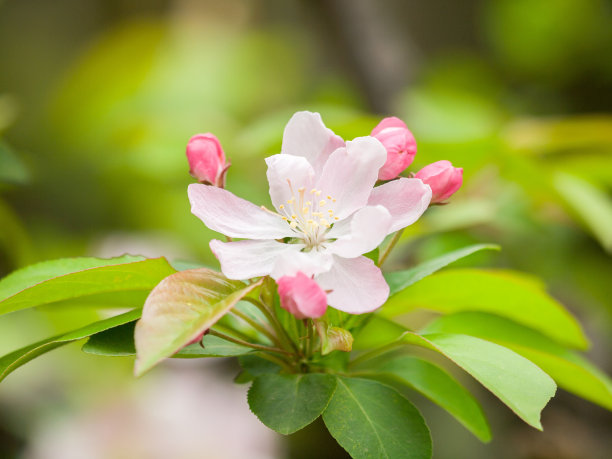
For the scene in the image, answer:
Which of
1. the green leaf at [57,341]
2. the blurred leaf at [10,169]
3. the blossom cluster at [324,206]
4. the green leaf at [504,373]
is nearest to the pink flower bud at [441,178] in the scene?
the blossom cluster at [324,206]

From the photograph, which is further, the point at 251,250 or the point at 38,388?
the point at 38,388

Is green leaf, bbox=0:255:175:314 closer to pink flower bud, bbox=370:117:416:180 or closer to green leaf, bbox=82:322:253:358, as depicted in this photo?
green leaf, bbox=82:322:253:358

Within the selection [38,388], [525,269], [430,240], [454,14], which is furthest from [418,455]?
[454,14]

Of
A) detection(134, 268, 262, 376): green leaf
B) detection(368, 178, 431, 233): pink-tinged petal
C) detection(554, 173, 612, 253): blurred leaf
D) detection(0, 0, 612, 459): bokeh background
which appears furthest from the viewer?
detection(0, 0, 612, 459): bokeh background

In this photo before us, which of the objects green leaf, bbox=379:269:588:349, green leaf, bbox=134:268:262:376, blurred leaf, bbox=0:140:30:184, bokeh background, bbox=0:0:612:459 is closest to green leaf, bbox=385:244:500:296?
green leaf, bbox=379:269:588:349

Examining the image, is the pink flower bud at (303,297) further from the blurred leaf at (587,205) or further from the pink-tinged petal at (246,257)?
the blurred leaf at (587,205)

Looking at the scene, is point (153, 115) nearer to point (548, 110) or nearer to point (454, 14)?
point (548, 110)

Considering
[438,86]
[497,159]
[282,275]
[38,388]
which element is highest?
[282,275]
